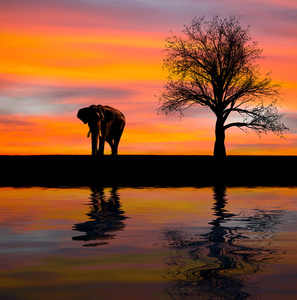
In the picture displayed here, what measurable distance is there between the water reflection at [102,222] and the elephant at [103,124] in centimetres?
1597

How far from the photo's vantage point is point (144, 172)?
76.9ft

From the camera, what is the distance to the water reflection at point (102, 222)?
319 inches

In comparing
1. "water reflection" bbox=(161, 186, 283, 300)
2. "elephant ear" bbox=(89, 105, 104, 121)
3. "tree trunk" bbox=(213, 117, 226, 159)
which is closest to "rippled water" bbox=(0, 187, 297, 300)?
"water reflection" bbox=(161, 186, 283, 300)

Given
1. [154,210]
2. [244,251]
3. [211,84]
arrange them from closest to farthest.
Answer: [244,251], [154,210], [211,84]

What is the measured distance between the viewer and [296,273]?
5.82 meters

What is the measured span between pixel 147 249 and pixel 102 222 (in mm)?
2666

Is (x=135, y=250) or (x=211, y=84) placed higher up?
(x=211, y=84)

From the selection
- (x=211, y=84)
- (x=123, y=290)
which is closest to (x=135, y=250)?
(x=123, y=290)

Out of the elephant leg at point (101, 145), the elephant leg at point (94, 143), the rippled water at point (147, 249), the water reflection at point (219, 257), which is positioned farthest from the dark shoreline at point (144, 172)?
the water reflection at point (219, 257)

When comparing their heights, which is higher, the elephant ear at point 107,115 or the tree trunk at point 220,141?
the elephant ear at point 107,115

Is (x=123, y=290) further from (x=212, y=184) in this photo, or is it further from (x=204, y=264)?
(x=212, y=184)

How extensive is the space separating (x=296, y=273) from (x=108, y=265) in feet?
5.98

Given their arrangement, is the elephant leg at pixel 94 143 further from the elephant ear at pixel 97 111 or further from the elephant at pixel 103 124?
the elephant ear at pixel 97 111

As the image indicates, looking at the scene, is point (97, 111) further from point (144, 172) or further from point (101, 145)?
point (144, 172)
